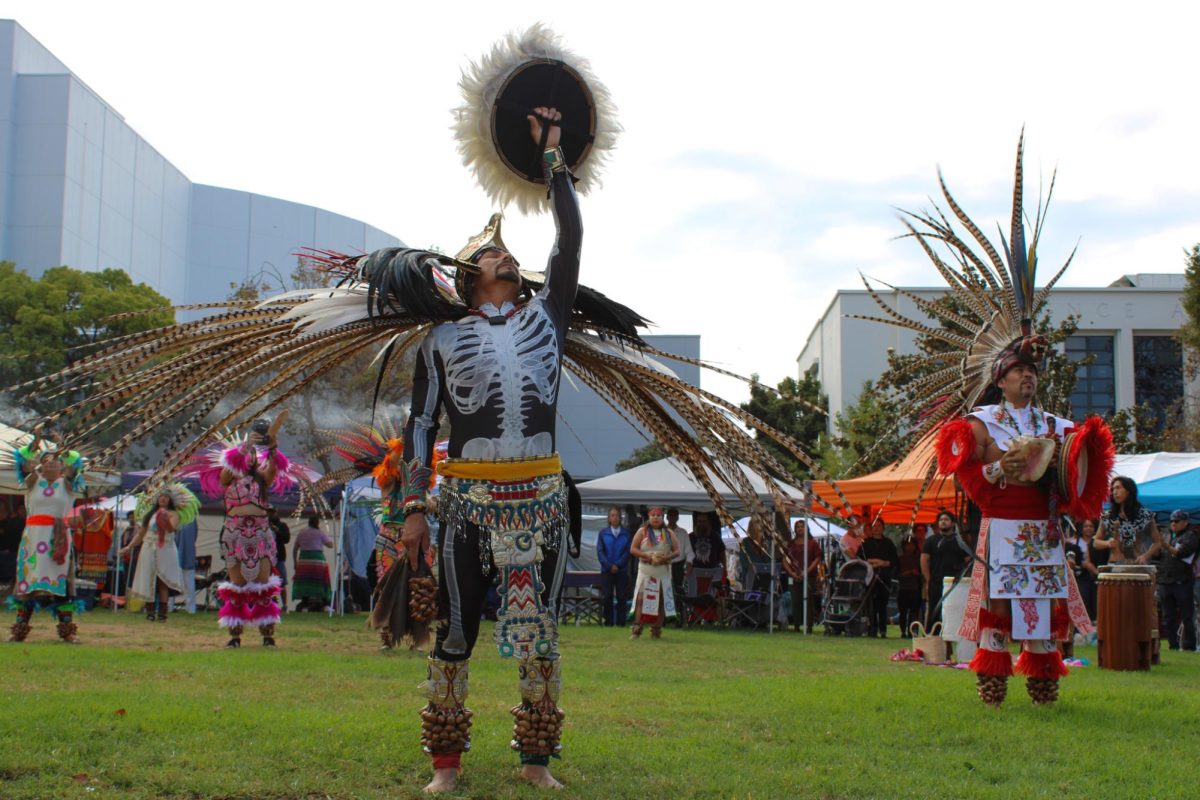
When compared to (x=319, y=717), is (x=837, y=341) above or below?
above

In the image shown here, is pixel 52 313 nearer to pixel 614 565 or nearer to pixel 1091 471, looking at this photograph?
pixel 614 565

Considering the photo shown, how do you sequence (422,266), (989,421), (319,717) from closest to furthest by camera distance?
(422,266) → (319,717) → (989,421)

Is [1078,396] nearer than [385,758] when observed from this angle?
No

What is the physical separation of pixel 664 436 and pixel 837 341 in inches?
1663

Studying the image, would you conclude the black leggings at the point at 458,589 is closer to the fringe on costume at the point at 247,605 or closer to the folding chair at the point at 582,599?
the fringe on costume at the point at 247,605

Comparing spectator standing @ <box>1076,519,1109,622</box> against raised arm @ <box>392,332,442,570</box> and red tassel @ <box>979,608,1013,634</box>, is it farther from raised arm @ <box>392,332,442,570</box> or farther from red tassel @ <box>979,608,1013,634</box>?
raised arm @ <box>392,332,442,570</box>

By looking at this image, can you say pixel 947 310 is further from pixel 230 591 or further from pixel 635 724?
pixel 230 591

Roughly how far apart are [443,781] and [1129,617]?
7768 millimetres

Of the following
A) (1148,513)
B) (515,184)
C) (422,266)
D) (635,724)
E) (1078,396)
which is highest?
(1078,396)

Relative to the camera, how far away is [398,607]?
1005 centimetres

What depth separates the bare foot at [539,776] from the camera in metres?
4.71

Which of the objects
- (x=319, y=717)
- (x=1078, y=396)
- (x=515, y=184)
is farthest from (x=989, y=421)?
(x=1078, y=396)

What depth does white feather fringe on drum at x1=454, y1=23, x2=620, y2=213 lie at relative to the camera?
5.34 metres

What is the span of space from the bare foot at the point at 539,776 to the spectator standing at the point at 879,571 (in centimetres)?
1236
